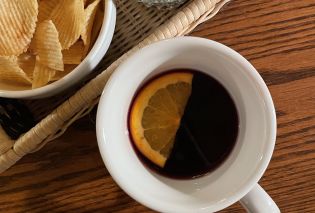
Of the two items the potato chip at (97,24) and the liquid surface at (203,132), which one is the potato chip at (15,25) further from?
the liquid surface at (203,132)

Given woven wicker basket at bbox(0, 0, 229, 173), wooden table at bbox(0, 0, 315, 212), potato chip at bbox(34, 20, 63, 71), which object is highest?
potato chip at bbox(34, 20, 63, 71)

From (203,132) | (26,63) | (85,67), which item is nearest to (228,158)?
(203,132)

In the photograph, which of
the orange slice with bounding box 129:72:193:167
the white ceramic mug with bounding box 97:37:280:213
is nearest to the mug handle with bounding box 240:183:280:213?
the white ceramic mug with bounding box 97:37:280:213

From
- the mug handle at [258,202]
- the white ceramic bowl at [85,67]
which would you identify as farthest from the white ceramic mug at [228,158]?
the white ceramic bowl at [85,67]

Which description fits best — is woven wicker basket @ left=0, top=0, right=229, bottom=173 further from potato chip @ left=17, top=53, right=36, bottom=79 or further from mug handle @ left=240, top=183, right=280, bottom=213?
mug handle @ left=240, top=183, right=280, bottom=213

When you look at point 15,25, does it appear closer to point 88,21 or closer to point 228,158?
point 88,21
